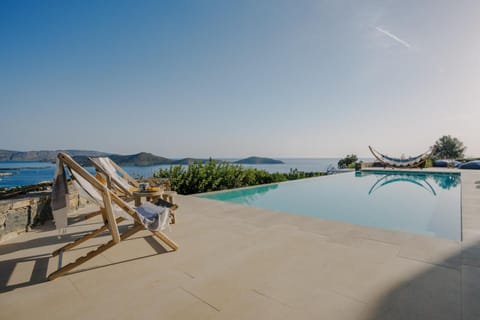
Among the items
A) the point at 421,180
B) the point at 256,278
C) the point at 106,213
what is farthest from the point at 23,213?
the point at 421,180

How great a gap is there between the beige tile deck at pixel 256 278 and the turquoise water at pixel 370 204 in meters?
1.56

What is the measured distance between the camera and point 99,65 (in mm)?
8367

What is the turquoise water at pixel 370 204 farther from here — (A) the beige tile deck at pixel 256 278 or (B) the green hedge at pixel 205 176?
(A) the beige tile deck at pixel 256 278

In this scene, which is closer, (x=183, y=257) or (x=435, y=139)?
(x=183, y=257)

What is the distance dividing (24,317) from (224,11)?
8.45 m

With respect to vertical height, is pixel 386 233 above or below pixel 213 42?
below

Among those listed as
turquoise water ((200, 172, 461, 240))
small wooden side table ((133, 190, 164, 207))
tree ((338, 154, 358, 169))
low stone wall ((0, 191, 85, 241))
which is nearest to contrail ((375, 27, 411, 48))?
turquoise water ((200, 172, 461, 240))

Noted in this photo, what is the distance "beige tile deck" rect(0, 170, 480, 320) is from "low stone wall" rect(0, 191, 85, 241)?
0.18 metres

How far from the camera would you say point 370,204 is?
6316 mm

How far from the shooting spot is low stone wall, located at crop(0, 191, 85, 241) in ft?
9.97

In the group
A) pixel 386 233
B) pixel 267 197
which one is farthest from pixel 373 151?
pixel 386 233

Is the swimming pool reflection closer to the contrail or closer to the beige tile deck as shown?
the contrail

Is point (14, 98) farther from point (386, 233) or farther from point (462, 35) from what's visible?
point (462, 35)

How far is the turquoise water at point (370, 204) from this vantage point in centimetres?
455
